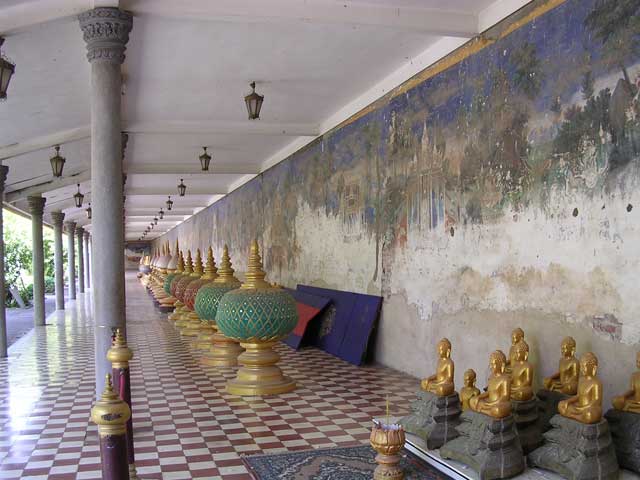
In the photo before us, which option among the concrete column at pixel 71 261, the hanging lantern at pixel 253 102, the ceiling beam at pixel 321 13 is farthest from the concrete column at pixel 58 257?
the ceiling beam at pixel 321 13

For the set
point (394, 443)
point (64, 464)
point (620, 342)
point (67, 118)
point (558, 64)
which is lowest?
point (64, 464)

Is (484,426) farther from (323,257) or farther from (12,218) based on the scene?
(12,218)

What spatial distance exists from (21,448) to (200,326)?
21.7 feet

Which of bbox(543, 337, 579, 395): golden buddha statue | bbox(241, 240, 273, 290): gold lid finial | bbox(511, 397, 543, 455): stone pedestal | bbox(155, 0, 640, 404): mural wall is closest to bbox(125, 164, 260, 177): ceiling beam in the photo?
bbox(155, 0, 640, 404): mural wall

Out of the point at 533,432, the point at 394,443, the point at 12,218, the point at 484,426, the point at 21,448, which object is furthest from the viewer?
the point at 12,218

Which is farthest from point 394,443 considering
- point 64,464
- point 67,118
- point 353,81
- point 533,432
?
point 67,118

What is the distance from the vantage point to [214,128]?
1209 centimetres

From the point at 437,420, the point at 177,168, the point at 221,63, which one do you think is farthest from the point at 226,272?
the point at 177,168

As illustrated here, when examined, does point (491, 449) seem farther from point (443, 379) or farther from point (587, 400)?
point (443, 379)

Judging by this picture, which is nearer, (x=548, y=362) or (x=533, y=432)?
(x=533, y=432)

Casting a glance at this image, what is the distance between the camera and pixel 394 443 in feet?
13.0

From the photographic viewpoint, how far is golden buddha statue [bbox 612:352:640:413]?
451cm

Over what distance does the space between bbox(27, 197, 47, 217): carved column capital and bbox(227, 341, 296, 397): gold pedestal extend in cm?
1080

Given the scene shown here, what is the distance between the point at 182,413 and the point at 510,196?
397 centimetres
